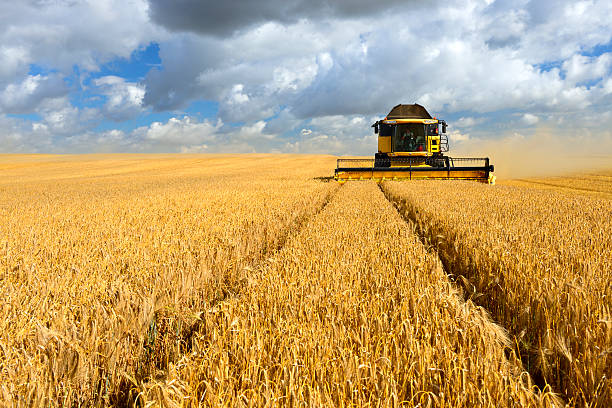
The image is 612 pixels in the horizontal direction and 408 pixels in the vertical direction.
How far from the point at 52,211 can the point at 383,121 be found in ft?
45.0

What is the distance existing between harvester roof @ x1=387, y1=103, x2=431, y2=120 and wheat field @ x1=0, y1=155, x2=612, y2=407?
14878 millimetres

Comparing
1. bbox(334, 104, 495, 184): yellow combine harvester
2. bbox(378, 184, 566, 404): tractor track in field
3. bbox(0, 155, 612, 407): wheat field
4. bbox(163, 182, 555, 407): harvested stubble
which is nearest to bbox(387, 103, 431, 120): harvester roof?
bbox(334, 104, 495, 184): yellow combine harvester

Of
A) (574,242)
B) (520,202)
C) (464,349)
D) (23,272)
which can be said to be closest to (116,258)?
(23,272)

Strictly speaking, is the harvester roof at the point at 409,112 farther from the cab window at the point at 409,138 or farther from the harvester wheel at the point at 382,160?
the harvester wheel at the point at 382,160

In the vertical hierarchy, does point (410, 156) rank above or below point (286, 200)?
above

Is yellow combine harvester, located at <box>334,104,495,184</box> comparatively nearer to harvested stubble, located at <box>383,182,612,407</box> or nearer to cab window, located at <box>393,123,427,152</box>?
cab window, located at <box>393,123,427,152</box>

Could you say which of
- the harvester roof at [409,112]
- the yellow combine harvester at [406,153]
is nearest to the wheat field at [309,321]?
the yellow combine harvester at [406,153]

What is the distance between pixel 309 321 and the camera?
2.39m

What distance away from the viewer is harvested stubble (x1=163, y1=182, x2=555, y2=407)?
167cm

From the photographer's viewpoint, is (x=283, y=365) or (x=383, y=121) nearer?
(x=283, y=365)

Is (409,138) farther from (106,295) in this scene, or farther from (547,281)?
(106,295)

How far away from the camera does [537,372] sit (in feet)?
7.82

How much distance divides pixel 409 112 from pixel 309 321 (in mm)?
18639

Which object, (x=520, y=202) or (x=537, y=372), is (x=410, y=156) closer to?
(x=520, y=202)
